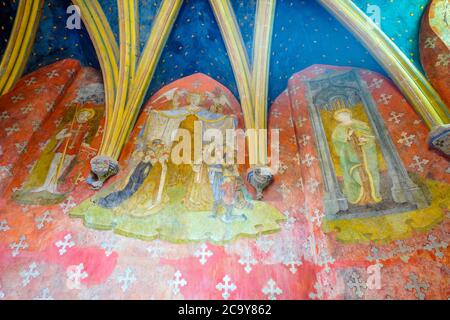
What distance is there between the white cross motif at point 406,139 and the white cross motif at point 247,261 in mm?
2540

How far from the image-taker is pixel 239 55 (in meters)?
6.45

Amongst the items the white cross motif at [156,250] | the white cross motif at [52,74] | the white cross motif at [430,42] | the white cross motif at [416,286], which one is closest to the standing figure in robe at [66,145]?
the white cross motif at [52,74]

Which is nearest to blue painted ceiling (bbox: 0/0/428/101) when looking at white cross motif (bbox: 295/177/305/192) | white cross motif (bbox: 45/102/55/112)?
white cross motif (bbox: 45/102/55/112)

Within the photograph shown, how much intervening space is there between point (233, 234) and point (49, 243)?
7.59 ft

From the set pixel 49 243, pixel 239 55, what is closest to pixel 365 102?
pixel 239 55

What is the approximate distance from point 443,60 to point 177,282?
4650 millimetres

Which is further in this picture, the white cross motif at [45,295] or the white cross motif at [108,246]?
the white cross motif at [108,246]

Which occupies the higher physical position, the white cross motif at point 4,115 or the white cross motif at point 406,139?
the white cross motif at point 4,115

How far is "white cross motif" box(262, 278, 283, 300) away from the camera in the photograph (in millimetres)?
4152

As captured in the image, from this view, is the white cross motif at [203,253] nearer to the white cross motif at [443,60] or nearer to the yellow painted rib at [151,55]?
the yellow painted rib at [151,55]

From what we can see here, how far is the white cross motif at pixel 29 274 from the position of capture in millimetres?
4086

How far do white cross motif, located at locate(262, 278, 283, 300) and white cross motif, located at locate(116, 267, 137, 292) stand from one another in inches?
61.1

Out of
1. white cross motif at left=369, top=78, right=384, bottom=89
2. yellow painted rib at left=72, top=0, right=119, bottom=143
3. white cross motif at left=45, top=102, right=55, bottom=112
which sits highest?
yellow painted rib at left=72, top=0, right=119, bottom=143

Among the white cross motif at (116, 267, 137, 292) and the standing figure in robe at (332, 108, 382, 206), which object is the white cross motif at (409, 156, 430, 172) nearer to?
the standing figure in robe at (332, 108, 382, 206)
